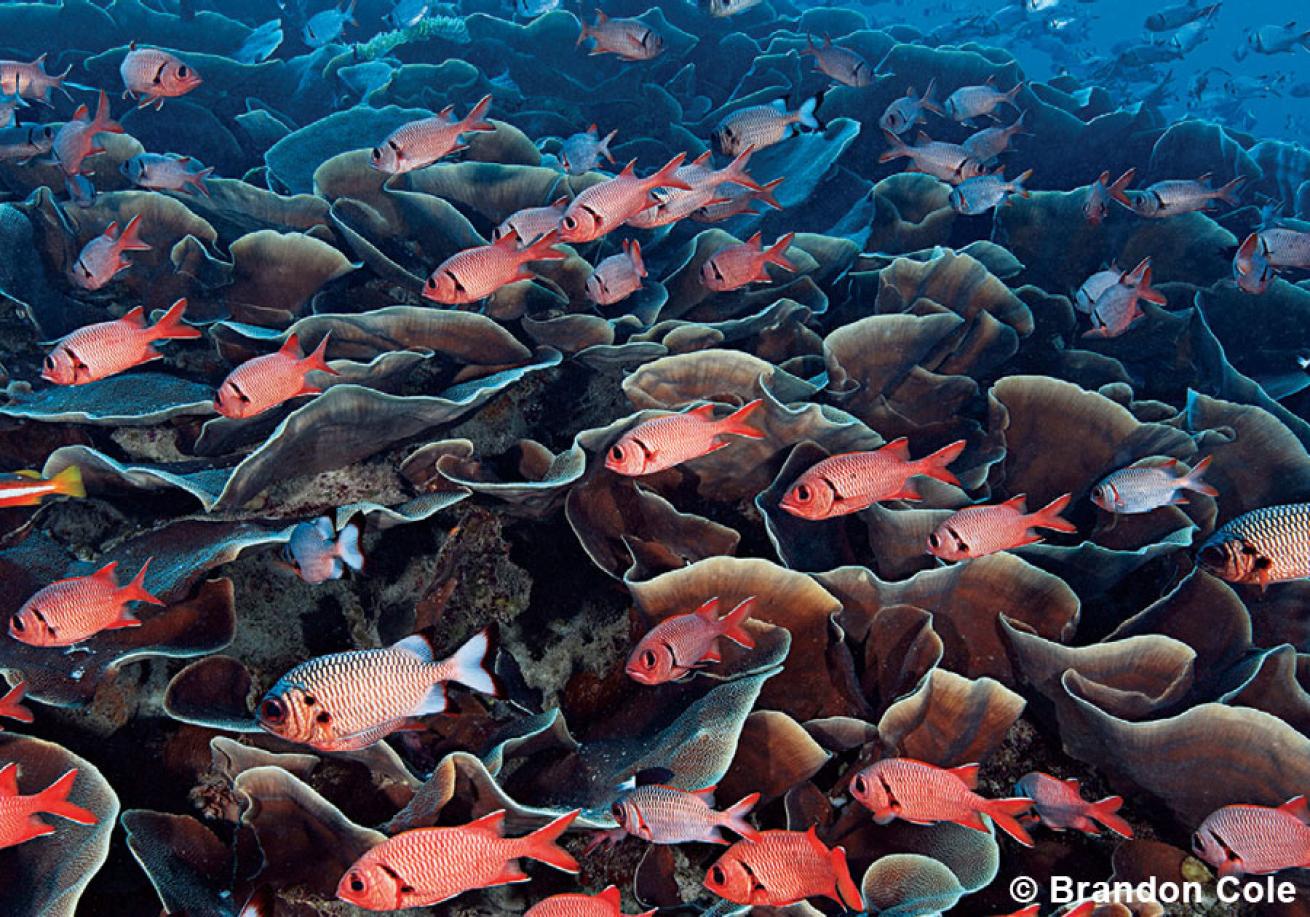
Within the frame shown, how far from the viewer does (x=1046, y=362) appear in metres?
4.23

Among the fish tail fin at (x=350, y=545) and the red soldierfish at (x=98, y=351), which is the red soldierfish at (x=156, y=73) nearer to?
the red soldierfish at (x=98, y=351)

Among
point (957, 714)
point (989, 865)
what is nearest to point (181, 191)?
point (957, 714)

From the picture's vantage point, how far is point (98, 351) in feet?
8.76

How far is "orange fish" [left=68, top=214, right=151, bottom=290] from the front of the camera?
3.41 m

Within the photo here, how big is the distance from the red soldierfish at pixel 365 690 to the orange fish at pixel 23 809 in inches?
19.0

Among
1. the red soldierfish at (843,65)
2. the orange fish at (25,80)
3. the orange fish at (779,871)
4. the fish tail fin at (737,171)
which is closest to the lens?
the orange fish at (779,871)

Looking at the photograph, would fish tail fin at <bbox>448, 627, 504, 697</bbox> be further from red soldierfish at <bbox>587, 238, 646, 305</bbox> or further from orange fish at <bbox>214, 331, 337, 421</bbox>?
red soldierfish at <bbox>587, 238, 646, 305</bbox>

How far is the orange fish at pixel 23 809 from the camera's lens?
1.74 m

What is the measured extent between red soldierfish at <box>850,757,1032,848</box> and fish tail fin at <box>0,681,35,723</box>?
2.24 m

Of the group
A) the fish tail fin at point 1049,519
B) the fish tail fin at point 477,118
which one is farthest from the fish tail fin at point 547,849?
the fish tail fin at point 477,118

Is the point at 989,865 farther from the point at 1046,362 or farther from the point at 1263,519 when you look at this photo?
the point at 1046,362

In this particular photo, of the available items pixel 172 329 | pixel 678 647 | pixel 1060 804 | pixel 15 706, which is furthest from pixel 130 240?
pixel 1060 804

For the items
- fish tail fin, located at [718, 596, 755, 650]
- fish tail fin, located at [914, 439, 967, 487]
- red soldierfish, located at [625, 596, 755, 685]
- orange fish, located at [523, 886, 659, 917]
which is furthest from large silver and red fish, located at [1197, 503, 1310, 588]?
orange fish, located at [523, 886, 659, 917]

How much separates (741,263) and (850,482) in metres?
1.40
